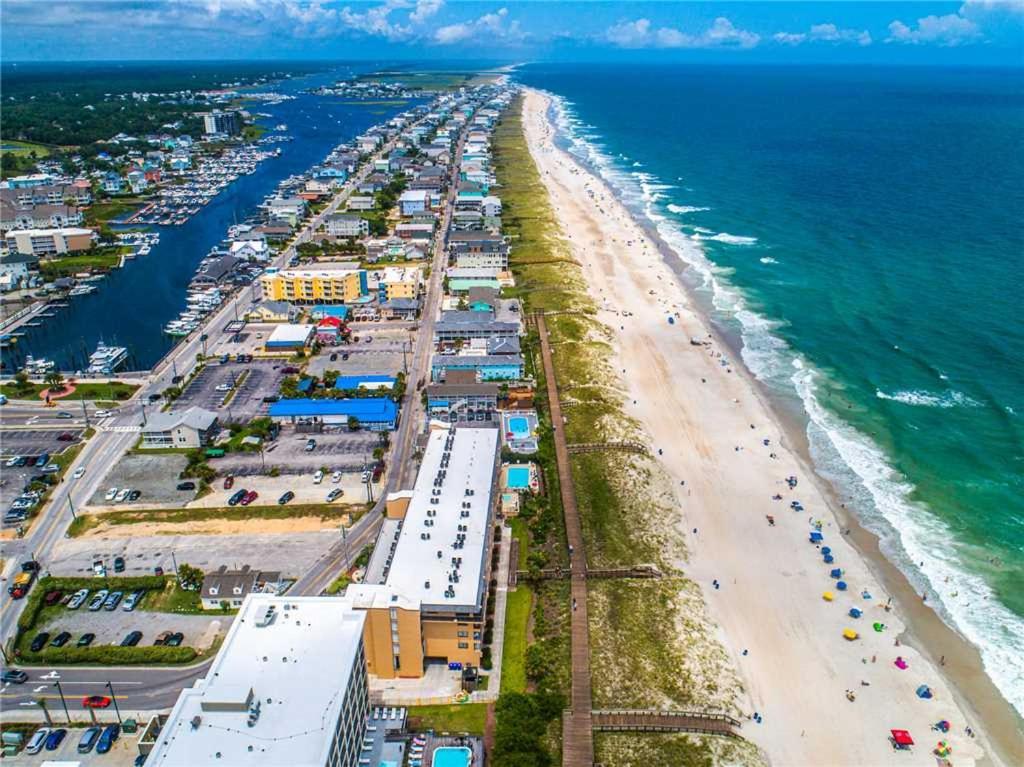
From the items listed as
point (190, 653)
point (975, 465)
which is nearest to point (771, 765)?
point (190, 653)

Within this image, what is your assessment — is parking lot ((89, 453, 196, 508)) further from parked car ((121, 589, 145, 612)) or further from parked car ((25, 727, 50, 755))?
parked car ((25, 727, 50, 755))

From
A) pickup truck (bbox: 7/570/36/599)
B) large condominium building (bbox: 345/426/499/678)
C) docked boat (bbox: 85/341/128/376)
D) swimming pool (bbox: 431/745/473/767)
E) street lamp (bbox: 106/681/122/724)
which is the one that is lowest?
docked boat (bbox: 85/341/128/376)

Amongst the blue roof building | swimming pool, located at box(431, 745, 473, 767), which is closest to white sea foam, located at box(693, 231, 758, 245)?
the blue roof building

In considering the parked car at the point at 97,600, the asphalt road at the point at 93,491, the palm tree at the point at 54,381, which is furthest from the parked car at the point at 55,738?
the palm tree at the point at 54,381

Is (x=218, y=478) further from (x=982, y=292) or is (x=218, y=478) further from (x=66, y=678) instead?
(x=982, y=292)

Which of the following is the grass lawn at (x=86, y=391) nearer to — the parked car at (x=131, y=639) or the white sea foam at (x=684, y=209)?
the parked car at (x=131, y=639)
